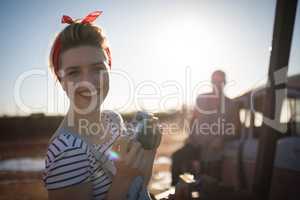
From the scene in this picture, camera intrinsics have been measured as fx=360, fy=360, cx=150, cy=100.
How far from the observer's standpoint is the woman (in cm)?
155

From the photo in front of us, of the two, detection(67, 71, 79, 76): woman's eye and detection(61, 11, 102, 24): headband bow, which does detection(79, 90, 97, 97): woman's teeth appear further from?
detection(61, 11, 102, 24): headband bow

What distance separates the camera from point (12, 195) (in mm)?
9094

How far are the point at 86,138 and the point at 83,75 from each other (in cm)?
31

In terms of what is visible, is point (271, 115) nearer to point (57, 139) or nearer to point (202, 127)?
point (57, 139)

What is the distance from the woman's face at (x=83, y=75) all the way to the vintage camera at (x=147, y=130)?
0.25 metres

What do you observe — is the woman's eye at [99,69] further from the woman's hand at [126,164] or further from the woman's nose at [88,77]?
the woman's hand at [126,164]

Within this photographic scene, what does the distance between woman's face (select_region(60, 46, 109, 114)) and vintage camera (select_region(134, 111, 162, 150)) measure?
0.81ft

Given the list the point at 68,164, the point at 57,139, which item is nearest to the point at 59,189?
the point at 68,164

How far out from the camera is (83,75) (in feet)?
5.64

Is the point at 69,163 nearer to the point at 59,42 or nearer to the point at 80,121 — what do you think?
the point at 80,121

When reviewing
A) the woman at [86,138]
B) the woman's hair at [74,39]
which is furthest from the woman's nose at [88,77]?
the woman's hair at [74,39]

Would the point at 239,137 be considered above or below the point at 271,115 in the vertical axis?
below

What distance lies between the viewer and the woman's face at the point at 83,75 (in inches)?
67.9

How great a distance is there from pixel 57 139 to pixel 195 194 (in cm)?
126
